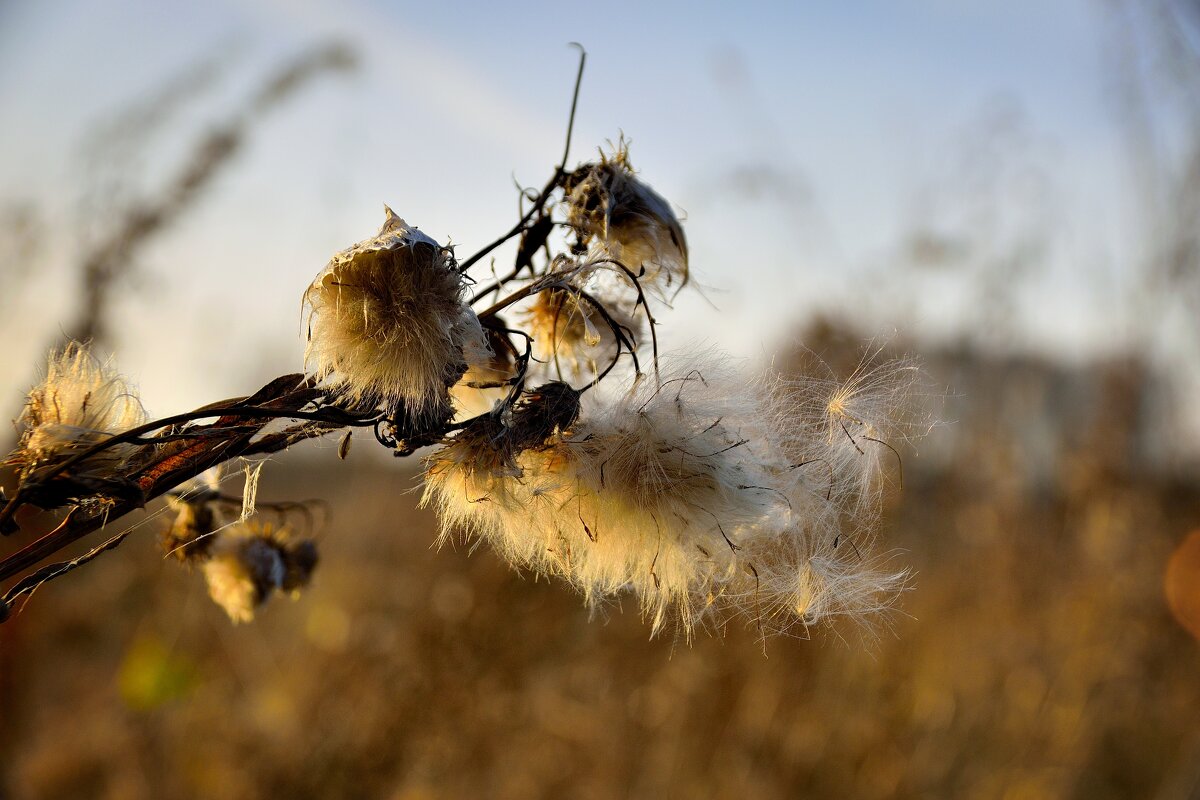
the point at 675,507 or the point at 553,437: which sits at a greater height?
the point at 553,437

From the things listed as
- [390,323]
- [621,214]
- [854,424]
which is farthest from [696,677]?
[390,323]

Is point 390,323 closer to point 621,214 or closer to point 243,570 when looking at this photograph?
point 621,214

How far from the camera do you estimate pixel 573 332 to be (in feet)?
3.19

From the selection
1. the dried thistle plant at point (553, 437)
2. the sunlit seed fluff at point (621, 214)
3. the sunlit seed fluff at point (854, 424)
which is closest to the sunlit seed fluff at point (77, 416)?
the dried thistle plant at point (553, 437)

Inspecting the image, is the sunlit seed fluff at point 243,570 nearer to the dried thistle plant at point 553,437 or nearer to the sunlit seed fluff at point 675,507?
the dried thistle plant at point 553,437

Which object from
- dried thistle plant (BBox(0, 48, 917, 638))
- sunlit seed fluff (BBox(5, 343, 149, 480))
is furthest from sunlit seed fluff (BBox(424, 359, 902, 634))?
sunlit seed fluff (BBox(5, 343, 149, 480))

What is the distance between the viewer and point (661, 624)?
929 millimetres

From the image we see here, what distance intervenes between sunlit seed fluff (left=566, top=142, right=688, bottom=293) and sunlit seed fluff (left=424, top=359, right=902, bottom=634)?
144mm

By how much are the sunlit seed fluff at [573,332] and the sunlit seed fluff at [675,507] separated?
0.29 ft

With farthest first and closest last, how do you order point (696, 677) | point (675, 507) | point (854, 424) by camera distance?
point (696, 677)
point (854, 424)
point (675, 507)

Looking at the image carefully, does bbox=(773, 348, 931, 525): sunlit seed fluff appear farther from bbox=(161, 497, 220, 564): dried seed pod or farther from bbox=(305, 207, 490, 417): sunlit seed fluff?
bbox=(161, 497, 220, 564): dried seed pod

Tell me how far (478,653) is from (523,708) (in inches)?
11.7

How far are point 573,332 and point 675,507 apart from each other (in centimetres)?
26

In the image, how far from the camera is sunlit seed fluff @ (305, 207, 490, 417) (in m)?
0.74
